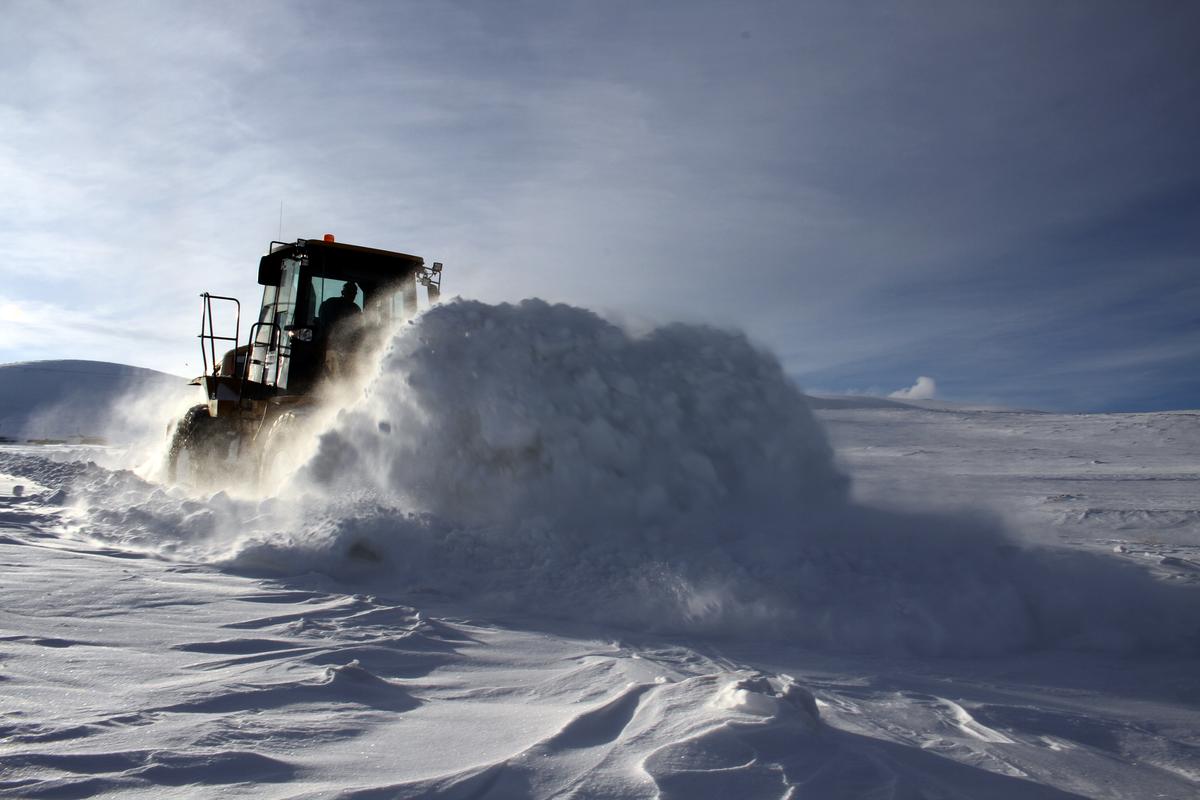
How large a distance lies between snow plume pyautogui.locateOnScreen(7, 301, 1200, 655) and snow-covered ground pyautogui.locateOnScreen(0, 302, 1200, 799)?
0.07 feet

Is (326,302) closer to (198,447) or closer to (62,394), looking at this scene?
(198,447)

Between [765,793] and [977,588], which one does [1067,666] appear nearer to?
[977,588]

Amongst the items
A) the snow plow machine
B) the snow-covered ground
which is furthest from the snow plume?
the snow plow machine

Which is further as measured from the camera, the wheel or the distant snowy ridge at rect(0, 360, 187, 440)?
the distant snowy ridge at rect(0, 360, 187, 440)

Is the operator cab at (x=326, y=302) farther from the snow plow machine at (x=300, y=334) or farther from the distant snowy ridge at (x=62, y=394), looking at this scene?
the distant snowy ridge at (x=62, y=394)

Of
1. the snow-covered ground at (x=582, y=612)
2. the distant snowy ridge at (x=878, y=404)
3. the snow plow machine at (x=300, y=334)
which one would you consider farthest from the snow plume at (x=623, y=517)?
the distant snowy ridge at (x=878, y=404)

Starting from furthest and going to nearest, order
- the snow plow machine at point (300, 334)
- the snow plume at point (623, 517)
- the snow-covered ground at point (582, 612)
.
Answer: the snow plow machine at point (300, 334)
the snow plume at point (623, 517)
the snow-covered ground at point (582, 612)

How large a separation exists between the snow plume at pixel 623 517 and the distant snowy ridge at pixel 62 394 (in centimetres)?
3651

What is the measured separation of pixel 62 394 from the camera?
55750 millimetres

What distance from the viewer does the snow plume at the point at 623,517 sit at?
3705 millimetres

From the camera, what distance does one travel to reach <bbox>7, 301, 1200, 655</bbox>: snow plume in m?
3.71

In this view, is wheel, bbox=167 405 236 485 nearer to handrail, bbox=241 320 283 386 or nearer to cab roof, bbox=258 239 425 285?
handrail, bbox=241 320 283 386

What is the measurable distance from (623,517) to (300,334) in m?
4.88

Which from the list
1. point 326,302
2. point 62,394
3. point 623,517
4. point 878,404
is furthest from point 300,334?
point 62,394
